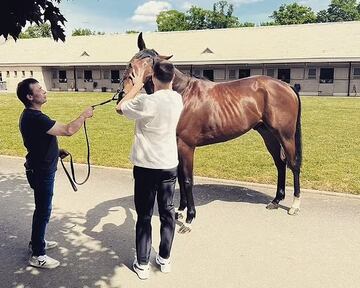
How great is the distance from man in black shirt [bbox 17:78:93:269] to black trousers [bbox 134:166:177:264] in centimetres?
86

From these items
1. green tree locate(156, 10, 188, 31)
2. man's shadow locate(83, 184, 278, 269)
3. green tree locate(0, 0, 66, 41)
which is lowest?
man's shadow locate(83, 184, 278, 269)

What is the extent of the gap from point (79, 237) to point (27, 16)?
10.3 ft

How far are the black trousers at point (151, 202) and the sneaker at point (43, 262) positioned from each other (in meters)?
0.98

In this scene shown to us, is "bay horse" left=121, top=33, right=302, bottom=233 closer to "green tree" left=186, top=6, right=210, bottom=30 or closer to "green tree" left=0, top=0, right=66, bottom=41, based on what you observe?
"green tree" left=0, top=0, right=66, bottom=41

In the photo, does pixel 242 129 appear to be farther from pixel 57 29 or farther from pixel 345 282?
pixel 57 29

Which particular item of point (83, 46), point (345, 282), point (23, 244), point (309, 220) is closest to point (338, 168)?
point (309, 220)

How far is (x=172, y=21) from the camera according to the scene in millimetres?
80812

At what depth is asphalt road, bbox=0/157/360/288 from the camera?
4.08 meters

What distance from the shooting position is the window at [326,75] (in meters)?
35.2

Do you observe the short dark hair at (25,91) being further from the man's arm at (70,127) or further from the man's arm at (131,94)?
the man's arm at (131,94)

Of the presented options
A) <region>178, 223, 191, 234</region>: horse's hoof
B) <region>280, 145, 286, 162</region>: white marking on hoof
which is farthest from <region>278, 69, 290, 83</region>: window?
<region>178, 223, 191, 234</region>: horse's hoof

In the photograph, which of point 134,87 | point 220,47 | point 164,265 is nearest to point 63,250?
point 164,265

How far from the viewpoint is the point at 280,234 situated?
17.0 ft

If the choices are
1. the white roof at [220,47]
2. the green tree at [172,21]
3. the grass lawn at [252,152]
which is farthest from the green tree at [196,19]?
the grass lawn at [252,152]
